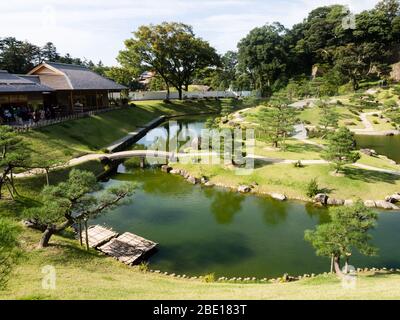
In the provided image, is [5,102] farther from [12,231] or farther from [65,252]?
[12,231]

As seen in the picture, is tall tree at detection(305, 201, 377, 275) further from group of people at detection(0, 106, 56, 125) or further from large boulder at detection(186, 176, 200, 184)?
group of people at detection(0, 106, 56, 125)

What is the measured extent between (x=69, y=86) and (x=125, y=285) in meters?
34.7

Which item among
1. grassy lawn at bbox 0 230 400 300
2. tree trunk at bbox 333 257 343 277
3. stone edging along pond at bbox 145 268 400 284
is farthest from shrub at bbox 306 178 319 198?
grassy lawn at bbox 0 230 400 300

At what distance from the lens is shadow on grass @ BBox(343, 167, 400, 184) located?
24.8 meters

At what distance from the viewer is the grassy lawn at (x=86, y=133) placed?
97.0 feet

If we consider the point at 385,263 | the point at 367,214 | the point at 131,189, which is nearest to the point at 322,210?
the point at 385,263

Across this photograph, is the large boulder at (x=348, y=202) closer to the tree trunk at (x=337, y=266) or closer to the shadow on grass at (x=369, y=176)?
the shadow on grass at (x=369, y=176)

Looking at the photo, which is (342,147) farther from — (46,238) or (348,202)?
(46,238)

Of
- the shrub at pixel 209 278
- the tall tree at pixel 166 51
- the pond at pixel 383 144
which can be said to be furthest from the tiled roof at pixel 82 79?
the pond at pixel 383 144

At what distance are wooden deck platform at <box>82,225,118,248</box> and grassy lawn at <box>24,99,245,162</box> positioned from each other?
26.6 feet

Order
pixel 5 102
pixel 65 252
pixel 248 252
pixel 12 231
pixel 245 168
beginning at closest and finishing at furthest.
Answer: pixel 12 231
pixel 65 252
pixel 248 252
pixel 245 168
pixel 5 102

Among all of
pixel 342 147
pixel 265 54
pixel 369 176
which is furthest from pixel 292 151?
pixel 265 54

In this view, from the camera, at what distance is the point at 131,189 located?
→ 17812 mm

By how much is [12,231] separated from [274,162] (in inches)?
899
